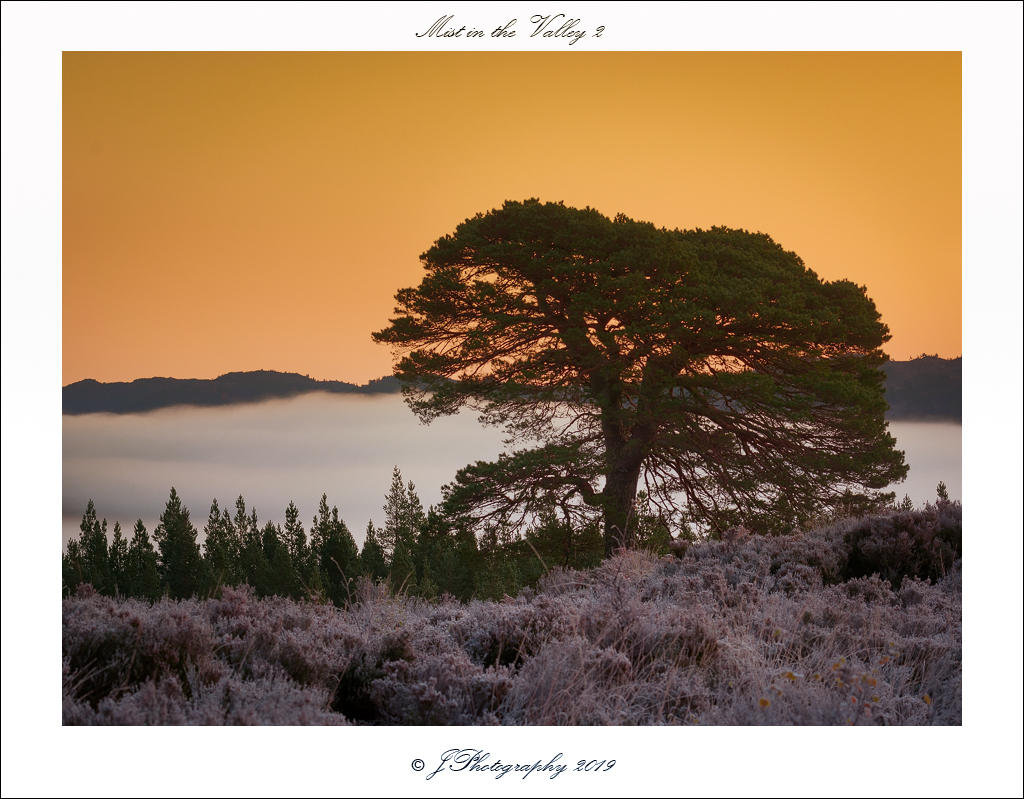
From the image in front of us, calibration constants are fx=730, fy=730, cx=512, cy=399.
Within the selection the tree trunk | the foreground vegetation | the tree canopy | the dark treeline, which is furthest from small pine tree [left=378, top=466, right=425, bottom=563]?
the foreground vegetation

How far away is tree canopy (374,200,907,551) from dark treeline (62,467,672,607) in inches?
16.6

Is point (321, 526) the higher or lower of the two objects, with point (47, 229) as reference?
lower

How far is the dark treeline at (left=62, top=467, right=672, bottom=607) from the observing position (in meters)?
10.7

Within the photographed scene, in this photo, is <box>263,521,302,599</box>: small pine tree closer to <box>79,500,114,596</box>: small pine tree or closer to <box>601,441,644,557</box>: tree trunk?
<box>79,500,114,596</box>: small pine tree

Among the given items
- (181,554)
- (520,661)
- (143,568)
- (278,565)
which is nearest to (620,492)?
(520,661)

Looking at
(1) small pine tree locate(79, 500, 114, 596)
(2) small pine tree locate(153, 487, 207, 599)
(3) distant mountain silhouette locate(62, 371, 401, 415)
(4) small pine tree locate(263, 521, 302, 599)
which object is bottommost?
(4) small pine tree locate(263, 521, 302, 599)

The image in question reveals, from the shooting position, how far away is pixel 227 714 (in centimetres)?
394

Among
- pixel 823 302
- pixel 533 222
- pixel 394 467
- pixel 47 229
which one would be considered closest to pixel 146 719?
pixel 47 229

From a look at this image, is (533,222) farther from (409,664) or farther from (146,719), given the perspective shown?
(146,719)

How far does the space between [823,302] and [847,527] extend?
607 cm

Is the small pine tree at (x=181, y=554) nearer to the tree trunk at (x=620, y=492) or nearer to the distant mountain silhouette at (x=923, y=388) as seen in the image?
the tree trunk at (x=620, y=492)

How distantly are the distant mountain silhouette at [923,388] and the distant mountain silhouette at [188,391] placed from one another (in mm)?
8188

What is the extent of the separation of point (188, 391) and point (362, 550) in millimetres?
5836

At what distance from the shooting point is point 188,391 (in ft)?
34.6
